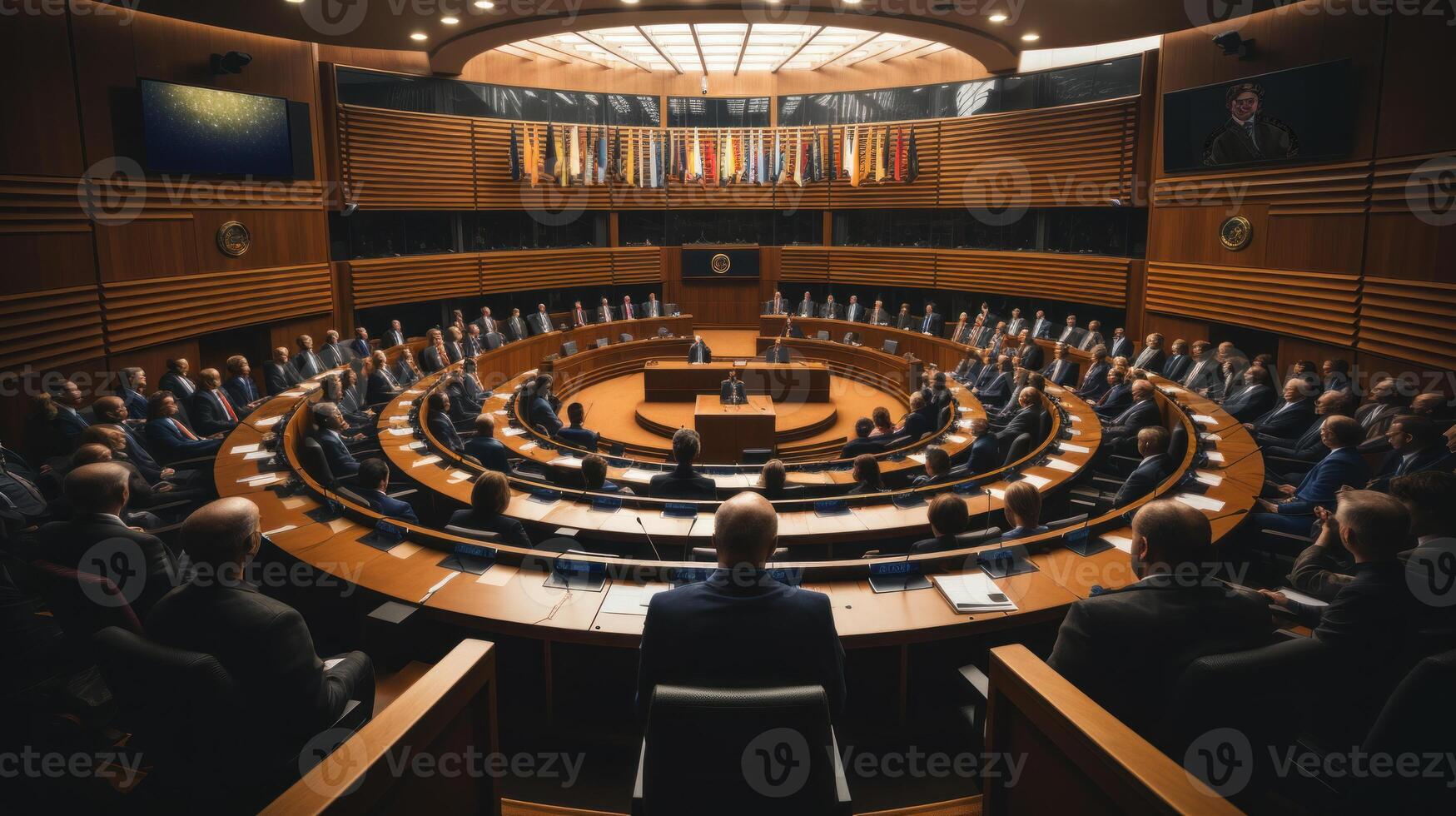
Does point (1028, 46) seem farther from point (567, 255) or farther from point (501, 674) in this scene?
point (501, 674)

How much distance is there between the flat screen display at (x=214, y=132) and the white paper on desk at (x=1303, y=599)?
12112mm

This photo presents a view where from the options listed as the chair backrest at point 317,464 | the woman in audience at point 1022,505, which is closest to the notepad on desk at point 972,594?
the woman in audience at point 1022,505

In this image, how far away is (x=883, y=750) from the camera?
3525mm

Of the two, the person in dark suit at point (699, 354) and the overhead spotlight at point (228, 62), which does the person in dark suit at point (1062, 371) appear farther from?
the overhead spotlight at point (228, 62)

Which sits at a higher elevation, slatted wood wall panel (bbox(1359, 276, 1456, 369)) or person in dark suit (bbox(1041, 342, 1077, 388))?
slatted wood wall panel (bbox(1359, 276, 1456, 369))

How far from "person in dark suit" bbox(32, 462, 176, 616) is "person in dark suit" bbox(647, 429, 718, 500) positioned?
11.3ft

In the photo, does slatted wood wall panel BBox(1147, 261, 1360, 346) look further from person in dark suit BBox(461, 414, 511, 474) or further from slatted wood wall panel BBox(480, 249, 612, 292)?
slatted wood wall panel BBox(480, 249, 612, 292)

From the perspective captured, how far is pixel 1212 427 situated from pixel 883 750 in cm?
565

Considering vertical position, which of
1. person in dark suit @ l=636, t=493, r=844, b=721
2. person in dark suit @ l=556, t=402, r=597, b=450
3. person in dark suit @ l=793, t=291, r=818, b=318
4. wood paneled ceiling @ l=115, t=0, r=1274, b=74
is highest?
wood paneled ceiling @ l=115, t=0, r=1274, b=74

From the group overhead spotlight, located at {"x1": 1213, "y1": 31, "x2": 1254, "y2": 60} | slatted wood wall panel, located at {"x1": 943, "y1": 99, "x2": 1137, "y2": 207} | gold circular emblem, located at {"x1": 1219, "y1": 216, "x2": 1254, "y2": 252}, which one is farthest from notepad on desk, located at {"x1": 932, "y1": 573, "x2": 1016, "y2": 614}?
slatted wood wall panel, located at {"x1": 943, "y1": 99, "x2": 1137, "y2": 207}

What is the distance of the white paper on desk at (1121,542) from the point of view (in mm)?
4438

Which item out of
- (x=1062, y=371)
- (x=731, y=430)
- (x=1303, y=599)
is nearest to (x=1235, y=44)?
(x=1062, y=371)

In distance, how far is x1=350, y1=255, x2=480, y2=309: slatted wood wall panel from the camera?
13.5 m

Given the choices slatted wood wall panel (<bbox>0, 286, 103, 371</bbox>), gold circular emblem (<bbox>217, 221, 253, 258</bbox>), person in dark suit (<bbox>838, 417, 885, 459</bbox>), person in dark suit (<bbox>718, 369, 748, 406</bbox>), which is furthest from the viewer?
person in dark suit (<bbox>718, 369, 748, 406</bbox>)
